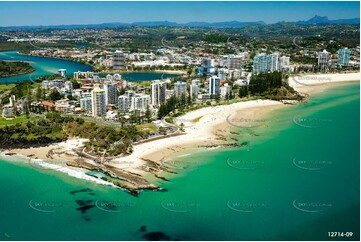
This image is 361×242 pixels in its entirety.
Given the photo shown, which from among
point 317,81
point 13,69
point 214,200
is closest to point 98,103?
point 214,200

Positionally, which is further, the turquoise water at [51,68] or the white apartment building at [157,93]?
the turquoise water at [51,68]

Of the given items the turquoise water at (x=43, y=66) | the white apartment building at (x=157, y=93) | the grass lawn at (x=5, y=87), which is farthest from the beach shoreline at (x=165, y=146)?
the turquoise water at (x=43, y=66)

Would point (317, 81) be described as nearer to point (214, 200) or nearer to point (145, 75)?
point (145, 75)

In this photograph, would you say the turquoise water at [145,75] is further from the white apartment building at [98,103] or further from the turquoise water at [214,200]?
the turquoise water at [214,200]

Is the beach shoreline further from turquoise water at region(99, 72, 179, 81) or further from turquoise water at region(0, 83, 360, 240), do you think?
turquoise water at region(99, 72, 179, 81)

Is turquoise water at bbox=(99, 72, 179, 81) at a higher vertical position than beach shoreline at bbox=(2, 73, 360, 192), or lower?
higher

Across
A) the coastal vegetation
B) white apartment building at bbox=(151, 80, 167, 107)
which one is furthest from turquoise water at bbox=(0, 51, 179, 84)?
white apartment building at bbox=(151, 80, 167, 107)

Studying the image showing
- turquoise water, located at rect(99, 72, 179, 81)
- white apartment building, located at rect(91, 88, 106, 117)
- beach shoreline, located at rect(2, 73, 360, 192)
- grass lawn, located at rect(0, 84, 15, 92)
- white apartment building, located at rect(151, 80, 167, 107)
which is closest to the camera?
beach shoreline, located at rect(2, 73, 360, 192)
